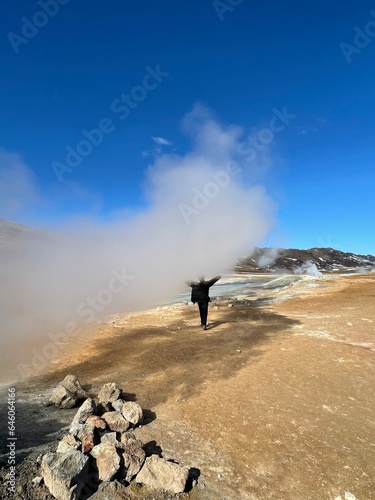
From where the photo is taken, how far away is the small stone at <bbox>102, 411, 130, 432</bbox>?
14.6 ft

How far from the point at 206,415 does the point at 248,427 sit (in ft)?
2.34

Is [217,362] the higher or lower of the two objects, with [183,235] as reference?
lower

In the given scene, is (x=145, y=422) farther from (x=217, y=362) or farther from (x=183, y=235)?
(x=183, y=235)

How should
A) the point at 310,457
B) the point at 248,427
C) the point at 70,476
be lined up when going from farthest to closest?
the point at 248,427 → the point at 310,457 → the point at 70,476

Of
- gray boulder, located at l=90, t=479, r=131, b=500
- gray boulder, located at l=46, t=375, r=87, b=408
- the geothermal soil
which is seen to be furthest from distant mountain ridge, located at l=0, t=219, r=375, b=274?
gray boulder, located at l=90, t=479, r=131, b=500

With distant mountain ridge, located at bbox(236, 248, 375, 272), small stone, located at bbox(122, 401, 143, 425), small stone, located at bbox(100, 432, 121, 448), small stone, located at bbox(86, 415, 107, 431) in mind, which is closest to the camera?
small stone, located at bbox(100, 432, 121, 448)

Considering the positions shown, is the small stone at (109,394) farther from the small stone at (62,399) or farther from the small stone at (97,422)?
the small stone at (97,422)

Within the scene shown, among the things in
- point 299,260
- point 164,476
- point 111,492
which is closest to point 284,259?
point 299,260

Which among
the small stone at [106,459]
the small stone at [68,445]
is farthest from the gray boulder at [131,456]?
the small stone at [68,445]

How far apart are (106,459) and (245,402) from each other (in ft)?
8.75

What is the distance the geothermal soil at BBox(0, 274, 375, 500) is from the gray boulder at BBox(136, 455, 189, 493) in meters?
0.19

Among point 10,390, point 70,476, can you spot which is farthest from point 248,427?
point 10,390

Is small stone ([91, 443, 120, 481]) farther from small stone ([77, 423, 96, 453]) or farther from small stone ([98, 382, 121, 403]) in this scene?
small stone ([98, 382, 121, 403])

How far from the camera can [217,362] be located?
7.43 metres
